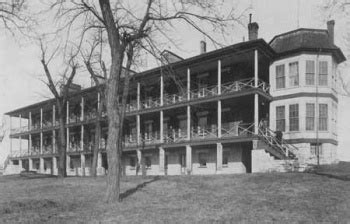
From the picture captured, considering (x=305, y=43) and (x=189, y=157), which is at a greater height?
(x=305, y=43)

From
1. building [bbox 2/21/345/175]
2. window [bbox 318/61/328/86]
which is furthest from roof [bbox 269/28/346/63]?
window [bbox 318/61/328/86]

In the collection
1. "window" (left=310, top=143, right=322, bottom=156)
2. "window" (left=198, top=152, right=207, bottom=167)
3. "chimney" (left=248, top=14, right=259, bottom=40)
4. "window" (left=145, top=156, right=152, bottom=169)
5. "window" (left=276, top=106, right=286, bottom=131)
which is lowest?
"window" (left=145, top=156, right=152, bottom=169)

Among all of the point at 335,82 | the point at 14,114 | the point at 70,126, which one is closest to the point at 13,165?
the point at 14,114

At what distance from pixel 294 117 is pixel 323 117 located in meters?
1.90

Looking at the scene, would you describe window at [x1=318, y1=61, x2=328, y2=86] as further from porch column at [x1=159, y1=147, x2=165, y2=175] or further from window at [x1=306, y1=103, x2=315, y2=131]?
porch column at [x1=159, y1=147, x2=165, y2=175]

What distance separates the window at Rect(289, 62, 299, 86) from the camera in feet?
82.1

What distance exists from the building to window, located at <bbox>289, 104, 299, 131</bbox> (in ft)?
0.21

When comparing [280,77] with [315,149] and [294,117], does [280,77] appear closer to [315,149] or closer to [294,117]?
[294,117]

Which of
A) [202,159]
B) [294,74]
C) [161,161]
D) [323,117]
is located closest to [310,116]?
[323,117]

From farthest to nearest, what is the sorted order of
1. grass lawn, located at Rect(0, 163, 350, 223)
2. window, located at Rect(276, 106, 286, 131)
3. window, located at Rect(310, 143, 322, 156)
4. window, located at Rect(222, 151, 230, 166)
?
1. window, located at Rect(222, 151, 230, 166)
2. window, located at Rect(276, 106, 286, 131)
3. window, located at Rect(310, 143, 322, 156)
4. grass lawn, located at Rect(0, 163, 350, 223)

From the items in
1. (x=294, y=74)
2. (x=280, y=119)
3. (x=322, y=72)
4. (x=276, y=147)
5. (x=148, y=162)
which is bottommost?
(x=148, y=162)

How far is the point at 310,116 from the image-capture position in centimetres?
2459

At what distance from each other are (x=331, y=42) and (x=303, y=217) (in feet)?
65.7

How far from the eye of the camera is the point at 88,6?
1304cm
